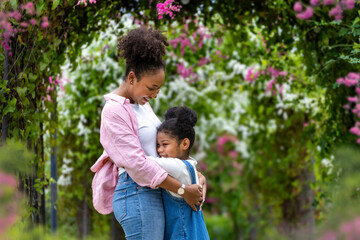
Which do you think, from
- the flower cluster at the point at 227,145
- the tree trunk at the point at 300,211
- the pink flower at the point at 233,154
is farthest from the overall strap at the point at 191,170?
the pink flower at the point at 233,154

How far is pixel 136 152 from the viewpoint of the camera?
2.34 m

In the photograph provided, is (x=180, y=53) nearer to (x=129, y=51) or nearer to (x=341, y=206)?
(x=341, y=206)

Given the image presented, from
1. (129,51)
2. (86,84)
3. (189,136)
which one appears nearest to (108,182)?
(189,136)

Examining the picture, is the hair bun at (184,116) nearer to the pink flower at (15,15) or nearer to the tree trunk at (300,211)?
the pink flower at (15,15)

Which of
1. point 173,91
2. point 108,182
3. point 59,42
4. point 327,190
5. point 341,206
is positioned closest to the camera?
point 108,182

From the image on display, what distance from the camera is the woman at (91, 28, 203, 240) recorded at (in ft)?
7.73

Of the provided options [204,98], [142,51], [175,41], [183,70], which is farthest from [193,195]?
[204,98]

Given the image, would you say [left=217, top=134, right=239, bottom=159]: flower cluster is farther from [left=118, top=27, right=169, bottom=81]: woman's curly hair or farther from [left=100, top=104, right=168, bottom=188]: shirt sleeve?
[left=100, top=104, right=168, bottom=188]: shirt sleeve

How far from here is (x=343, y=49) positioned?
375 cm

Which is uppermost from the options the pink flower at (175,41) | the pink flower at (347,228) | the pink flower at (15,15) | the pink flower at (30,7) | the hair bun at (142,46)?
the pink flower at (30,7)

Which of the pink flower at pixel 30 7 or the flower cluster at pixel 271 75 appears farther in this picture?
the flower cluster at pixel 271 75

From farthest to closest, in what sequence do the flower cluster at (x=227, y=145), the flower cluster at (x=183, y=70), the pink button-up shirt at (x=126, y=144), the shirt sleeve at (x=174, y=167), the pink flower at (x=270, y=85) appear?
the flower cluster at (x=227, y=145) < the flower cluster at (x=183, y=70) < the pink flower at (x=270, y=85) < the shirt sleeve at (x=174, y=167) < the pink button-up shirt at (x=126, y=144)

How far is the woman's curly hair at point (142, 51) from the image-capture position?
249 centimetres

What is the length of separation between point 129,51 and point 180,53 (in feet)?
11.1
